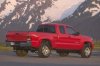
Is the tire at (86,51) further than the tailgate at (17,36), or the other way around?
the tire at (86,51)

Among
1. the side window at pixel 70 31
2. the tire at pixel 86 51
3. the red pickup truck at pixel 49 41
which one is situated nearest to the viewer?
the red pickup truck at pixel 49 41

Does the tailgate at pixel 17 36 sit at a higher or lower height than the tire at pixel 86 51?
higher

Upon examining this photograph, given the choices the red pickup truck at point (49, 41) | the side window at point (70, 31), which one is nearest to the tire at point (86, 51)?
the red pickup truck at point (49, 41)

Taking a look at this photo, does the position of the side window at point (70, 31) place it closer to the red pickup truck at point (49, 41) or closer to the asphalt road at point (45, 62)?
the red pickup truck at point (49, 41)

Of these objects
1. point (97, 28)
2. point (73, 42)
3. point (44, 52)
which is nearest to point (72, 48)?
point (73, 42)

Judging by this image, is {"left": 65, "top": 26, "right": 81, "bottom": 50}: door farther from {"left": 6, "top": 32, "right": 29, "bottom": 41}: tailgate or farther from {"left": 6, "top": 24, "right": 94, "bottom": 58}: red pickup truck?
{"left": 6, "top": 32, "right": 29, "bottom": 41}: tailgate

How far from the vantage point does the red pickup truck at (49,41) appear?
26.7 m

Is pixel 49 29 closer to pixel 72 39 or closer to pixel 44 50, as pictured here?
pixel 72 39

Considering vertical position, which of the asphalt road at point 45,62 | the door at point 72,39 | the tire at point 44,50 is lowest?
the asphalt road at point 45,62

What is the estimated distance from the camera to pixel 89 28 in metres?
197

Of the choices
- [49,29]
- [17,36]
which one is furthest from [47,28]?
[17,36]

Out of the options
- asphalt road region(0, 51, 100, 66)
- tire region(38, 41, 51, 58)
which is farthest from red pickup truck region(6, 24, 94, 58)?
asphalt road region(0, 51, 100, 66)

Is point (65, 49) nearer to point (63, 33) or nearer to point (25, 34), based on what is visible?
point (63, 33)

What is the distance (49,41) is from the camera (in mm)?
27500
